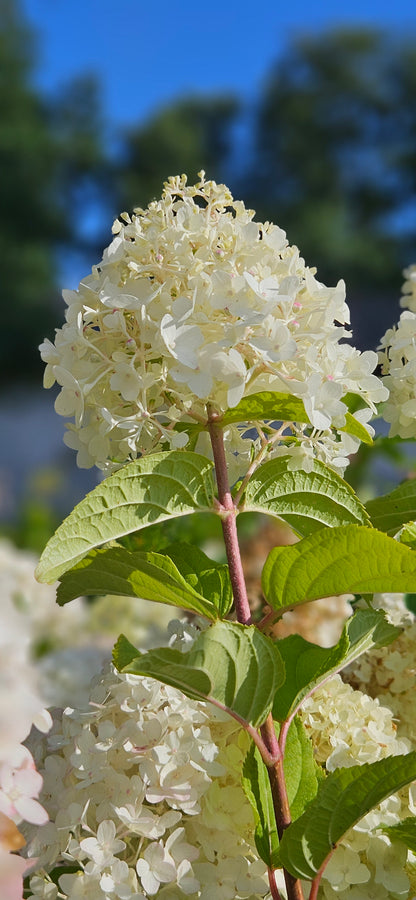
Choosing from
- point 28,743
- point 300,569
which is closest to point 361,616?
point 300,569

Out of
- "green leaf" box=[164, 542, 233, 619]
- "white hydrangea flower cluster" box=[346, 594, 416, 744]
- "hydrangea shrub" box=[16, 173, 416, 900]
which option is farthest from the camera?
"white hydrangea flower cluster" box=[346, 594, 416, 744]

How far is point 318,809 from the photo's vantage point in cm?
55

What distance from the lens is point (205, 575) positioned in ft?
2.25

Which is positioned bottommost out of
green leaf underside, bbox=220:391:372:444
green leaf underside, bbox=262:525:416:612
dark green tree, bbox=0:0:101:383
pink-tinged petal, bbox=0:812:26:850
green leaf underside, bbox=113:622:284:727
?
pink-tinged petal, bbox=0:812:26:850

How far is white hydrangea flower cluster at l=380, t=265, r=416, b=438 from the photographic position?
724 mm

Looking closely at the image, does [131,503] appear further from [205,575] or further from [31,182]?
[31,182]

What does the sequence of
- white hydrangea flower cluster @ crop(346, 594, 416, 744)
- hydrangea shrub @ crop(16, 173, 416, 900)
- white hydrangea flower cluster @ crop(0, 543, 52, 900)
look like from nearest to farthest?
white hydrangea flower cluster @ crop(0, 543, 52, 900) → hydrangea shrub @ crop(16, 173, 416, 900) → white hydrangea flower cluster @ crop(346, 594, 416, 744)

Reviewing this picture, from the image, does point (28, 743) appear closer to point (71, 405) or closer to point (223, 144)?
point (71, 405)

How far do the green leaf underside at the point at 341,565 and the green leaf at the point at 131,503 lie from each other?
0.07 metres

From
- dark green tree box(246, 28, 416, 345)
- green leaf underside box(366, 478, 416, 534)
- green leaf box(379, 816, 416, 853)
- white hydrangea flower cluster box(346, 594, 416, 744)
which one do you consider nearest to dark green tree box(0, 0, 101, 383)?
dark green tree box(246, 28, 416, 345)

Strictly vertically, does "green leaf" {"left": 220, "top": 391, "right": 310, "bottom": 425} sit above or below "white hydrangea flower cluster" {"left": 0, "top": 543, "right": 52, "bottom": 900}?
above

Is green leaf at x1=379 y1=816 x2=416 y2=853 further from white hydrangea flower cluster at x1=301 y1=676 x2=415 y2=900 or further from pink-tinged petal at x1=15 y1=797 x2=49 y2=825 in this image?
pink-tinged petal at x1=15 y1=797 x2=49 y2=825

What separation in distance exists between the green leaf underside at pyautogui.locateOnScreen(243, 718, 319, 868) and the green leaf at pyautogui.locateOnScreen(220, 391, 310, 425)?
0.22m

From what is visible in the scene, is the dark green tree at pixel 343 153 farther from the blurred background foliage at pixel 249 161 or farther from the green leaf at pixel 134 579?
the green leaf at pixel 134 579
